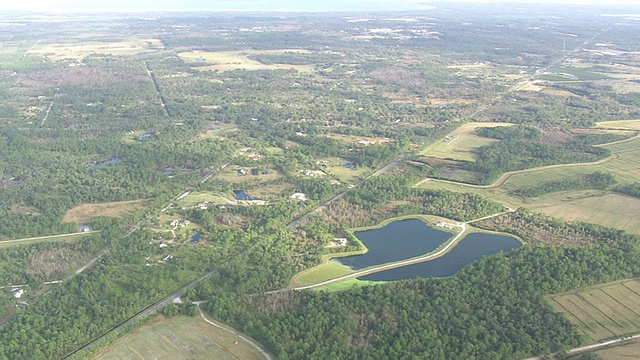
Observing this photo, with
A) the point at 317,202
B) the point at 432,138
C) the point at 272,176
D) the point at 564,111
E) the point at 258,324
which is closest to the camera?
the point at 258,324

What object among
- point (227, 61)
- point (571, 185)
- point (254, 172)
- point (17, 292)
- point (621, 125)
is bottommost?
point (17, 292)

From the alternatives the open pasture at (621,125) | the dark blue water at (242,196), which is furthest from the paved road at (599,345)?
the open pasture at (621,125)

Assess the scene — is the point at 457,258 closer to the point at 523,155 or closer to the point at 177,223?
the point at 177,223

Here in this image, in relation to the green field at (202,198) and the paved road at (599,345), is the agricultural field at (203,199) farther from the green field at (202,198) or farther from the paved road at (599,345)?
the paved road at (599,345)

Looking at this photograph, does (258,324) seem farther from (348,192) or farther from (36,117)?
(36,117)

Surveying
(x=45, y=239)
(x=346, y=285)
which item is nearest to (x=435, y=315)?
(x=346, y=285)

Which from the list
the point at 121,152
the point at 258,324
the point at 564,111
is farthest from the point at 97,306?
the point at 564,111
